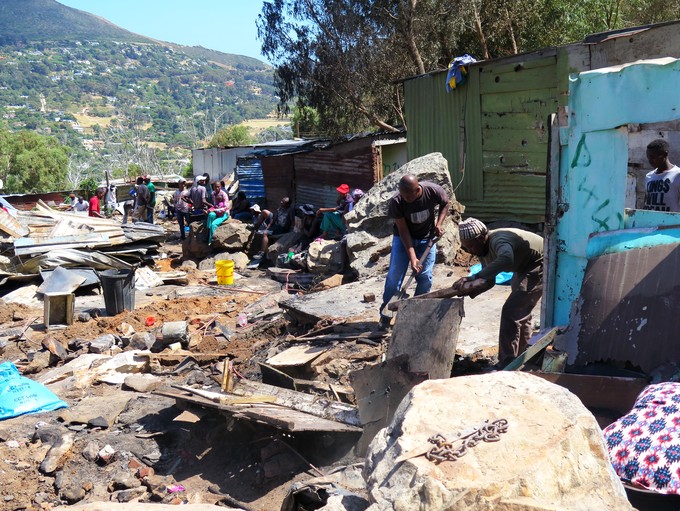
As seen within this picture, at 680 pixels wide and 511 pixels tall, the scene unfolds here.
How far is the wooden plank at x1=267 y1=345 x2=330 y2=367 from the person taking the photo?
643 centimetres

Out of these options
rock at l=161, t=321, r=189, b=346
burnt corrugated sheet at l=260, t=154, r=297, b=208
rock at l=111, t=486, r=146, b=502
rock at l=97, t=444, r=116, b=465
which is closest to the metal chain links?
rock at l=111, t=486, r=146, b=502

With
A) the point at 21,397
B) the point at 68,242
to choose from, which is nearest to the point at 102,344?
the point at 21,397

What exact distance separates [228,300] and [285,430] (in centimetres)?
616

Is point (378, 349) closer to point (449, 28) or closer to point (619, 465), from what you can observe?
point (619, 465)

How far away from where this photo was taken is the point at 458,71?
40.7ft

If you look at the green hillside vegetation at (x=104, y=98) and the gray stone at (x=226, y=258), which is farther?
the green hillside vegetation at (x=104, y=98)

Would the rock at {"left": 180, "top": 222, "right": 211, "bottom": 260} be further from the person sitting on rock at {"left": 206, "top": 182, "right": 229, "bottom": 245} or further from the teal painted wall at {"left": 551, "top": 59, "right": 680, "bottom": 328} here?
the teal painted wall at {"left": 551, "top": 59, "right": 680, "bottom": 328}

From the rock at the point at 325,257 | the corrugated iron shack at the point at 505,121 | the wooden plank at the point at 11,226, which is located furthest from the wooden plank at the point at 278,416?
the wooden plank at the point at 11,226

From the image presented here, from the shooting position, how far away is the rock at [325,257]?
1158 cm

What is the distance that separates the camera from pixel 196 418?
19.4ft

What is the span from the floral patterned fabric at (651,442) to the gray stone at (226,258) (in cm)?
1182

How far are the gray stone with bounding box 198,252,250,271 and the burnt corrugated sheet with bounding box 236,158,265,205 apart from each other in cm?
668

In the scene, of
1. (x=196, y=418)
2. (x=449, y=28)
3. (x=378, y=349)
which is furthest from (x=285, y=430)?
(x=449, y=28)

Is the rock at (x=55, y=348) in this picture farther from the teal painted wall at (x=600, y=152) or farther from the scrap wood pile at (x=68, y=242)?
the teal painted wall at (x=600, y=152)
